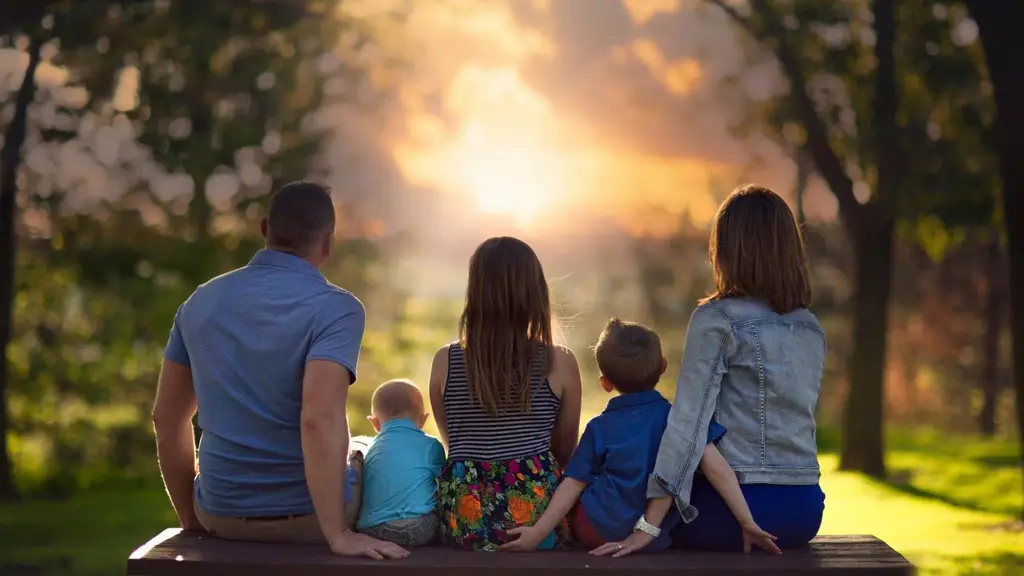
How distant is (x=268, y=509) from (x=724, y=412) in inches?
60.3

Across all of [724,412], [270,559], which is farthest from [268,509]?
[724,412]

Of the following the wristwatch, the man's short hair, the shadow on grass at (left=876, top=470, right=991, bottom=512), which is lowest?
the shadow on grass at (left=876, top=470, right=991, bottom=512)

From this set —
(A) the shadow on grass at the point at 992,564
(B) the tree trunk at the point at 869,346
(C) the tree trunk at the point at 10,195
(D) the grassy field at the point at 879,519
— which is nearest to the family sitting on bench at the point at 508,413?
(A) the shadow on grass at the point at 992,564

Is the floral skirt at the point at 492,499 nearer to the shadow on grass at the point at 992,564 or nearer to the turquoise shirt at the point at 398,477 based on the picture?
the turquoise shirt at the point at 398,477

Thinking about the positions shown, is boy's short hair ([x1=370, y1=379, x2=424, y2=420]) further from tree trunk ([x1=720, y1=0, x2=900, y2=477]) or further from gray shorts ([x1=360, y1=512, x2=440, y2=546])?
tree trunk ([x1=720, y1=0, x2=900, y2=477])

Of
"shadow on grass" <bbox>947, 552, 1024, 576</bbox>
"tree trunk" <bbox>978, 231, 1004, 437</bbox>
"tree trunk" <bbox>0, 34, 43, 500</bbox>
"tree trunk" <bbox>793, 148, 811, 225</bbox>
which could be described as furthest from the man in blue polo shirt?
"tree trunk" <bbox>978, 231, 1004, 437</bbox>

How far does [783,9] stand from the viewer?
42.4 feet

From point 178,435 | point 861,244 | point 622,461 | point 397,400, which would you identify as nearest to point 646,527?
point 622,461

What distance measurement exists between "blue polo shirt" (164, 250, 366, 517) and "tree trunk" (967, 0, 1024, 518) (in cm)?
580

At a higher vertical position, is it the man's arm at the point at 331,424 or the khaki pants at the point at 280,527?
the man's arm at the point at 331,424

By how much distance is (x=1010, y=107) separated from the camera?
25.1 feet

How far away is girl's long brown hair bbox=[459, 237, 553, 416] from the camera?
365cm

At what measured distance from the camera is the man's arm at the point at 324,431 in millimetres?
3365

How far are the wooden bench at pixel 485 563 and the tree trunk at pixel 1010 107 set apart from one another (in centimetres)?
492
